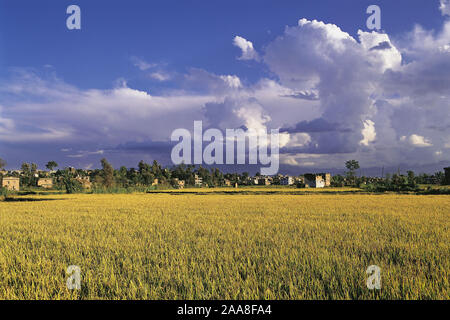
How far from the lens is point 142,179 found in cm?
10538

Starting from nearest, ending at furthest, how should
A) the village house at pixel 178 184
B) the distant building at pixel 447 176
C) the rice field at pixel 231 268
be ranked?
1. the rice field at pixel 231 268
2. the distant building at pixel 447 176
3. the village house at pixel 178 184

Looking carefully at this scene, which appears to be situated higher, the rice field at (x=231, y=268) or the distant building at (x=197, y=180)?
the rice field at (x=231, y=268)

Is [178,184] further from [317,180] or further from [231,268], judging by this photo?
[231,268]

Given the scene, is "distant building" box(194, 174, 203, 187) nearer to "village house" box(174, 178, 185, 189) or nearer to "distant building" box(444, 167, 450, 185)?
"village house" box(174, 178, 185, 189)

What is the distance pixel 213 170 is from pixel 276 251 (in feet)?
422

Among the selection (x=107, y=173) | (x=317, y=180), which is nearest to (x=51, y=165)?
(x=107, y=173)

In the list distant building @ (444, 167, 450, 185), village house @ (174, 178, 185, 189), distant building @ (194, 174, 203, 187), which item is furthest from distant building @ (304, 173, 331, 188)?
village house @ (174, 178, 185, 189)

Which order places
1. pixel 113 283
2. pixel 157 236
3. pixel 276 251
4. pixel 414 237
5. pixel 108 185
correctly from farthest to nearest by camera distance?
pixel 108 185
pixel 157 236
pixel 414 237
pixel 276 251
pixel 113 283

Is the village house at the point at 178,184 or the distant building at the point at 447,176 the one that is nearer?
the distant building at the point at 447,176

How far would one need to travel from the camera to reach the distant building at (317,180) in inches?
4446

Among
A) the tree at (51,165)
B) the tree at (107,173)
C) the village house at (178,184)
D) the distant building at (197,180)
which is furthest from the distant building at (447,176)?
the tree at (51,165)

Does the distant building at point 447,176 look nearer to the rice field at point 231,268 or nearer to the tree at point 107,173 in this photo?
the rice field at point 231,268
